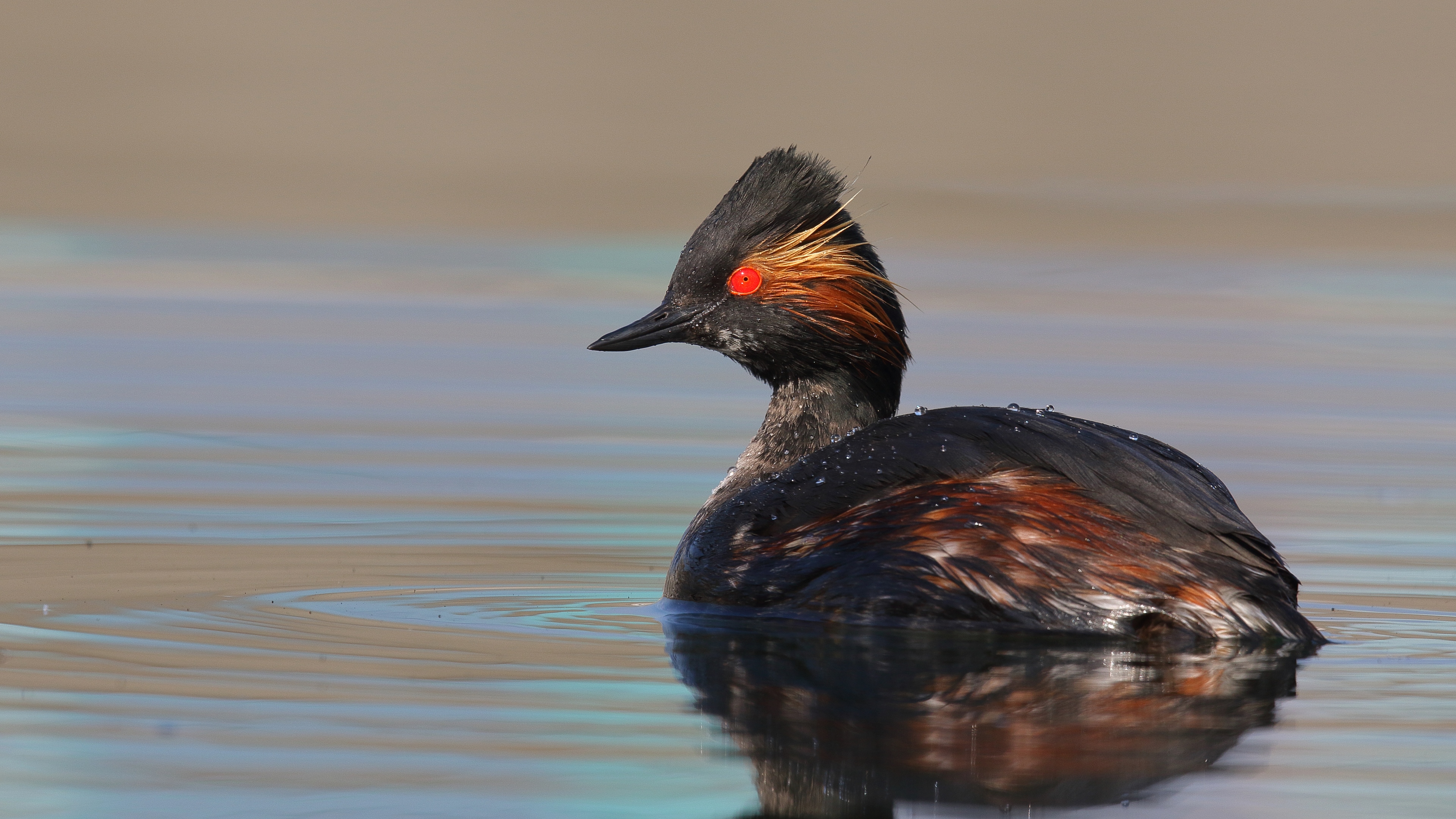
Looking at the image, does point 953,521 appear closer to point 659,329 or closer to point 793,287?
point 793,287

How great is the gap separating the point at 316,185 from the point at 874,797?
19.4 m

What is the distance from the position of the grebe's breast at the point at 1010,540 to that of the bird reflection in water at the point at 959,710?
3.8 inches

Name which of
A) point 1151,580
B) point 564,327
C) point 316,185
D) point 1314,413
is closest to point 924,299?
point 564,327

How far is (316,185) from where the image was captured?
2359cm

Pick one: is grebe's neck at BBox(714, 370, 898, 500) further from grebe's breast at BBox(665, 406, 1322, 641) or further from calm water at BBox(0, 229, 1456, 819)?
grebe's breast at BBox(665, 406, 1322, 641)

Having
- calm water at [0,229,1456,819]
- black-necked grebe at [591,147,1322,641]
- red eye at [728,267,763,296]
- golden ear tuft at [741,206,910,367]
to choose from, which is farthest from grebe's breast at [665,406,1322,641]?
red eye at [728,267,763,296]

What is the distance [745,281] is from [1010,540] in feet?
6.17

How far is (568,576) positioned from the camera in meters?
8.07

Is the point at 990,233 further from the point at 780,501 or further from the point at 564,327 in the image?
the point at 780,501

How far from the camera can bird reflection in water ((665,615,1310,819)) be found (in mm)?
5020

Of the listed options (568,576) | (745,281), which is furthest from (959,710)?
(745,281)

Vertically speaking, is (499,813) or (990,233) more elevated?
(990,233)

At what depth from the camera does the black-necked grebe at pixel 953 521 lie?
22.0ft

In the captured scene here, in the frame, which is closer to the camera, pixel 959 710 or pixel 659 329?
pixel 959 710
